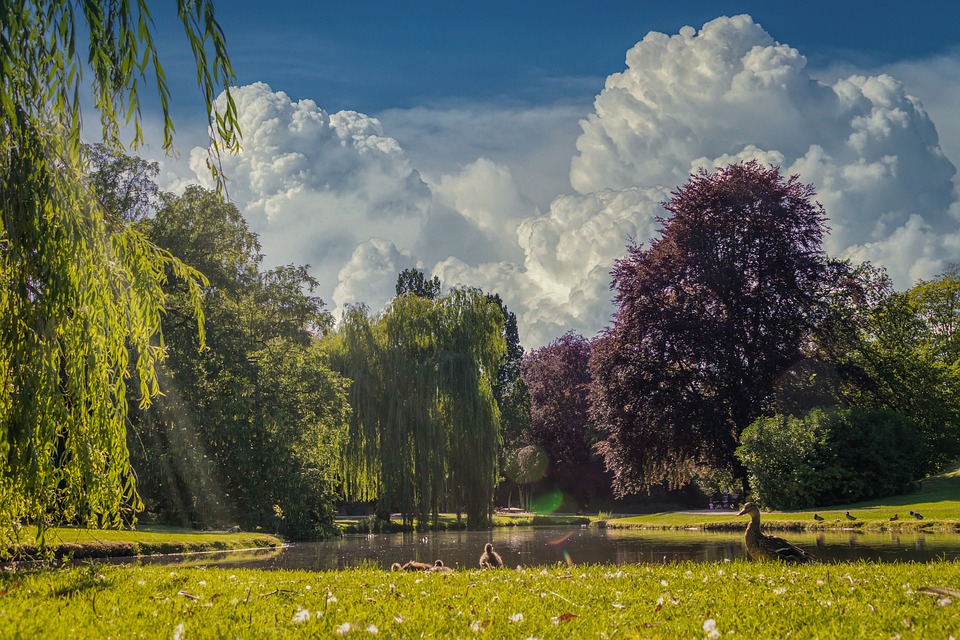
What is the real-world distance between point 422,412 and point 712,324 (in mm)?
12458

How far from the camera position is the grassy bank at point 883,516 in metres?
21.0

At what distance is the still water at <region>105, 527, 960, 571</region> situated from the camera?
15961 millimetres

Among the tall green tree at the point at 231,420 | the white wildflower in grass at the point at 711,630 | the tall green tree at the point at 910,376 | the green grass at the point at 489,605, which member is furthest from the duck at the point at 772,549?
the tall green tree at the point at 910,376

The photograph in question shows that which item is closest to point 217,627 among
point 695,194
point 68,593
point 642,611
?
point 68,593

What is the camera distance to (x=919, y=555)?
1458 centimetres

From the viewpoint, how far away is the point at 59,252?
6918mm

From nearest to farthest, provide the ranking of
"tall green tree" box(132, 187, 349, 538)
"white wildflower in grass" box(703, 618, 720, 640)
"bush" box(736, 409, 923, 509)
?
"white wildflower in grass" box(703, 618, 720, 640)
"tall green tree" box(132, 187, 349, 538)
"bush" box(736, 409, 923, 509)

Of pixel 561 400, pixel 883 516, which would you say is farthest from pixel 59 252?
pixel 561 400

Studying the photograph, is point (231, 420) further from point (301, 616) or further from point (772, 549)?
point (301, 616)

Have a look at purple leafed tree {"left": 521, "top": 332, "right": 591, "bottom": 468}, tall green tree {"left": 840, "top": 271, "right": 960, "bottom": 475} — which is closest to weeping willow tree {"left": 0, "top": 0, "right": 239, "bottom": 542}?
tall green tree {"left": 840, "top": 271, "right": 960, "bottom": 475}

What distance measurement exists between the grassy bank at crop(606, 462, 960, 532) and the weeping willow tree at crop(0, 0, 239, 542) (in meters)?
20.3

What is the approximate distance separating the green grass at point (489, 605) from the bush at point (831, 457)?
764 inches

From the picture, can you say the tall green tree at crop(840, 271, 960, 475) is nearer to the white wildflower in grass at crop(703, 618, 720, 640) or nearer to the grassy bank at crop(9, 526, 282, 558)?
the grassy bank at crop(9, 526, 282, 558)

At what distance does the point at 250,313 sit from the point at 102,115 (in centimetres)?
2445
